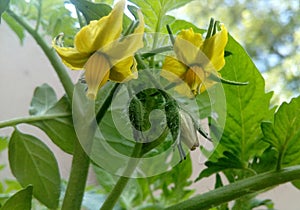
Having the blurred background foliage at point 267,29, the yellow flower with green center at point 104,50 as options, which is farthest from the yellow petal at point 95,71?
the blurred background foliage at point 267,29

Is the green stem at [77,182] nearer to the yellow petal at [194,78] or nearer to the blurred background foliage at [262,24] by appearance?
the yellow petal at [194,78]

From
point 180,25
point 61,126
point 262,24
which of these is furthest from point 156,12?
point 262,24

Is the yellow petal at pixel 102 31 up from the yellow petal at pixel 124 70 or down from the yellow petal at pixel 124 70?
up

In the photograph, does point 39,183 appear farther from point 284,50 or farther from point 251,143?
point 284,50

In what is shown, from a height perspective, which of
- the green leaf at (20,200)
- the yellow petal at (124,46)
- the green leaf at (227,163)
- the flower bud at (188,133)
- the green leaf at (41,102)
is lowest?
the green leaf at (20,200)

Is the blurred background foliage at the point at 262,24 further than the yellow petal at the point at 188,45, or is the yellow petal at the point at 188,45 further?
the blurred background foliage at the point at 262,24

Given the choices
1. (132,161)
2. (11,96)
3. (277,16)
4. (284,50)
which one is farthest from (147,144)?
(277,16)
